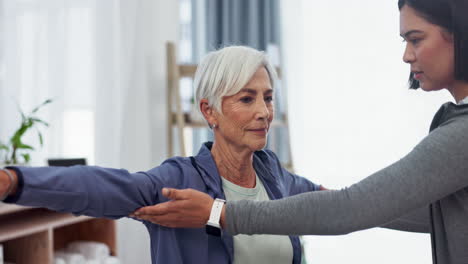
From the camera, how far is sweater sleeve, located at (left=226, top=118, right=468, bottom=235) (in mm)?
981

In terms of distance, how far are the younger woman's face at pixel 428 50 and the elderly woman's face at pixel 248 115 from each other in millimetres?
443

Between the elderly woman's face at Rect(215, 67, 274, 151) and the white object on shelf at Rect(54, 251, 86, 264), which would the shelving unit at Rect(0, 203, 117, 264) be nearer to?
the white object on shelf at Rect(54, 251, 86, 264)

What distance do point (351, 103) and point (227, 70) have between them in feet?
7.23

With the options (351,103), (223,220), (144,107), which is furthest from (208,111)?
(351,103)

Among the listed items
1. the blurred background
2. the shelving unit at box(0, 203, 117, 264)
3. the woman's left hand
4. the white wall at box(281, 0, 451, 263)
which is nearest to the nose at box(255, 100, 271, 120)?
the woman's left hand

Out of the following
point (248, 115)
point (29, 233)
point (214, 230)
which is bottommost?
point (29, 233)

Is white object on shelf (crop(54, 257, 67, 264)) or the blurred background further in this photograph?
the blurred background

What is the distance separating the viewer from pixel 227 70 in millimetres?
1390

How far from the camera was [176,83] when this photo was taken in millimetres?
3154

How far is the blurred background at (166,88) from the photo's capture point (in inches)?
121

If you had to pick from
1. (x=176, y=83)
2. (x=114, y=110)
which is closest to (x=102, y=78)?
(x=114, y=110)

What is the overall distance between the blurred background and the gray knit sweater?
79.2 inches

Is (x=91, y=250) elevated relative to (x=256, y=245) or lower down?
lower down

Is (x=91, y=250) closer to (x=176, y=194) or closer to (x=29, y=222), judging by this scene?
(x=29, y=222)
